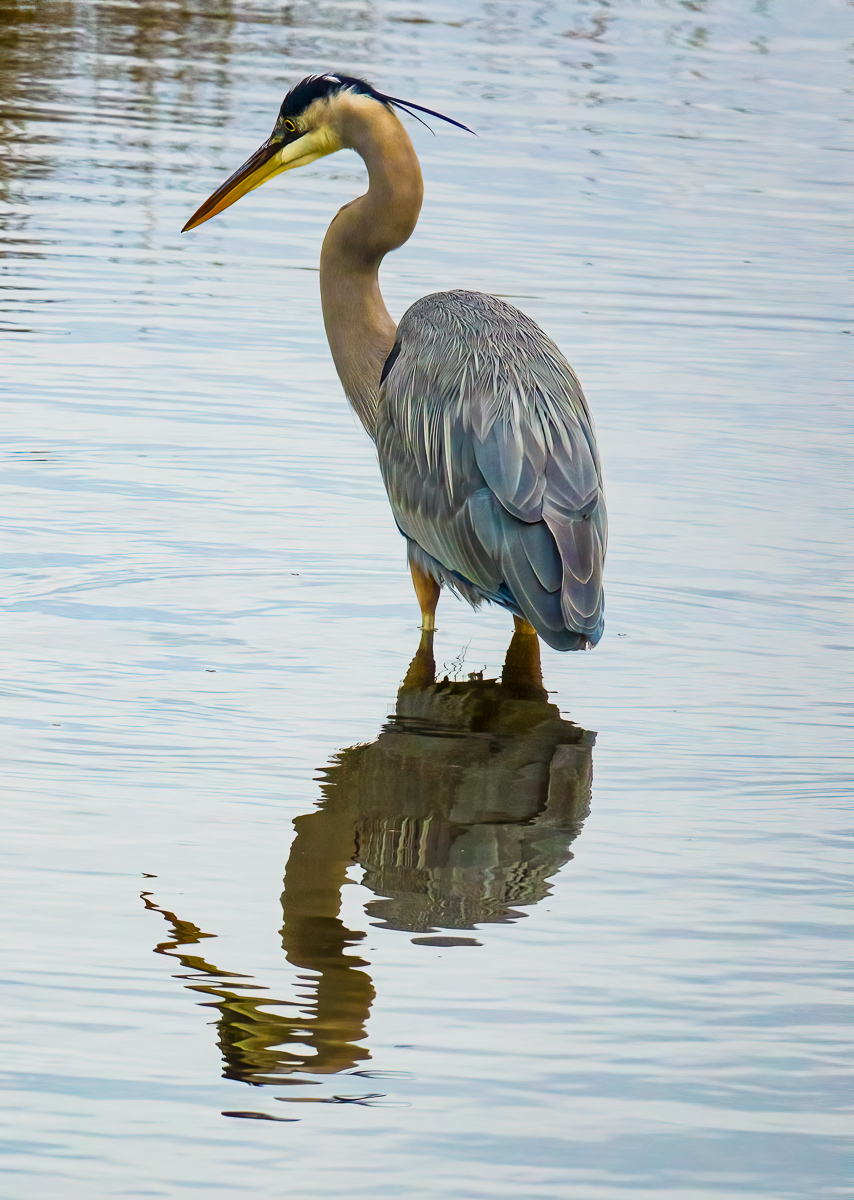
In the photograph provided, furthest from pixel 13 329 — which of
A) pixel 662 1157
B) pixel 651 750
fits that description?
pixel 662 1157

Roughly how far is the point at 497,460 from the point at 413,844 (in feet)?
4.85

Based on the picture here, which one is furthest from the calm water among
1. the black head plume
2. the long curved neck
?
the black head plume

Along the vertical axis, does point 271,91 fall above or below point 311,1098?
above

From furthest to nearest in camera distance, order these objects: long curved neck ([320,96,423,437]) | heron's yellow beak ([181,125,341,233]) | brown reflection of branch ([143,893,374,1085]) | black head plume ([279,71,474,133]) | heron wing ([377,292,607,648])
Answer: heron's yellow beak ([181,125,341,233]) → black head plume ([279,71,474,133]) → long curved neck ([320,96,423,437]) → heron wing ([377,292,607,648]) → brown reflection of branch ([143,893,374,1085])

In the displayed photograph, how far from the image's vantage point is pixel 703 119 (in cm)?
1493

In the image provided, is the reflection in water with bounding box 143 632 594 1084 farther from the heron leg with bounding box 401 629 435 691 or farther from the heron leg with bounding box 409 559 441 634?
the heron leg with bounding box 409 559 441 634

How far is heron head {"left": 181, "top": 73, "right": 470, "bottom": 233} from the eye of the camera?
6594mm

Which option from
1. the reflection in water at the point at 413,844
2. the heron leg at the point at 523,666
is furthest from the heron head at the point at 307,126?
the reflection in water at the point at 413,844

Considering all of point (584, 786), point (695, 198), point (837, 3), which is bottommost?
point (584, 786)

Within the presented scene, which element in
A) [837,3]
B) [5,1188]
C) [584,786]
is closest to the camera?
[5,1188]

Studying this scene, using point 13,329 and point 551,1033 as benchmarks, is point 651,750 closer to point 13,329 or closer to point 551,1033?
point 551,1033

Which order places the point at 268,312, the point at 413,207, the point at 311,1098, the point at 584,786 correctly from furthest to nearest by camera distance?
the point at 268,312 < the point at 413,207 < the point at 584,786 < the point at 311,1098

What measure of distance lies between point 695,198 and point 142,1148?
1001 cm

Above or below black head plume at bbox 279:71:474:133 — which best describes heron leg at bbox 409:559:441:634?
below
